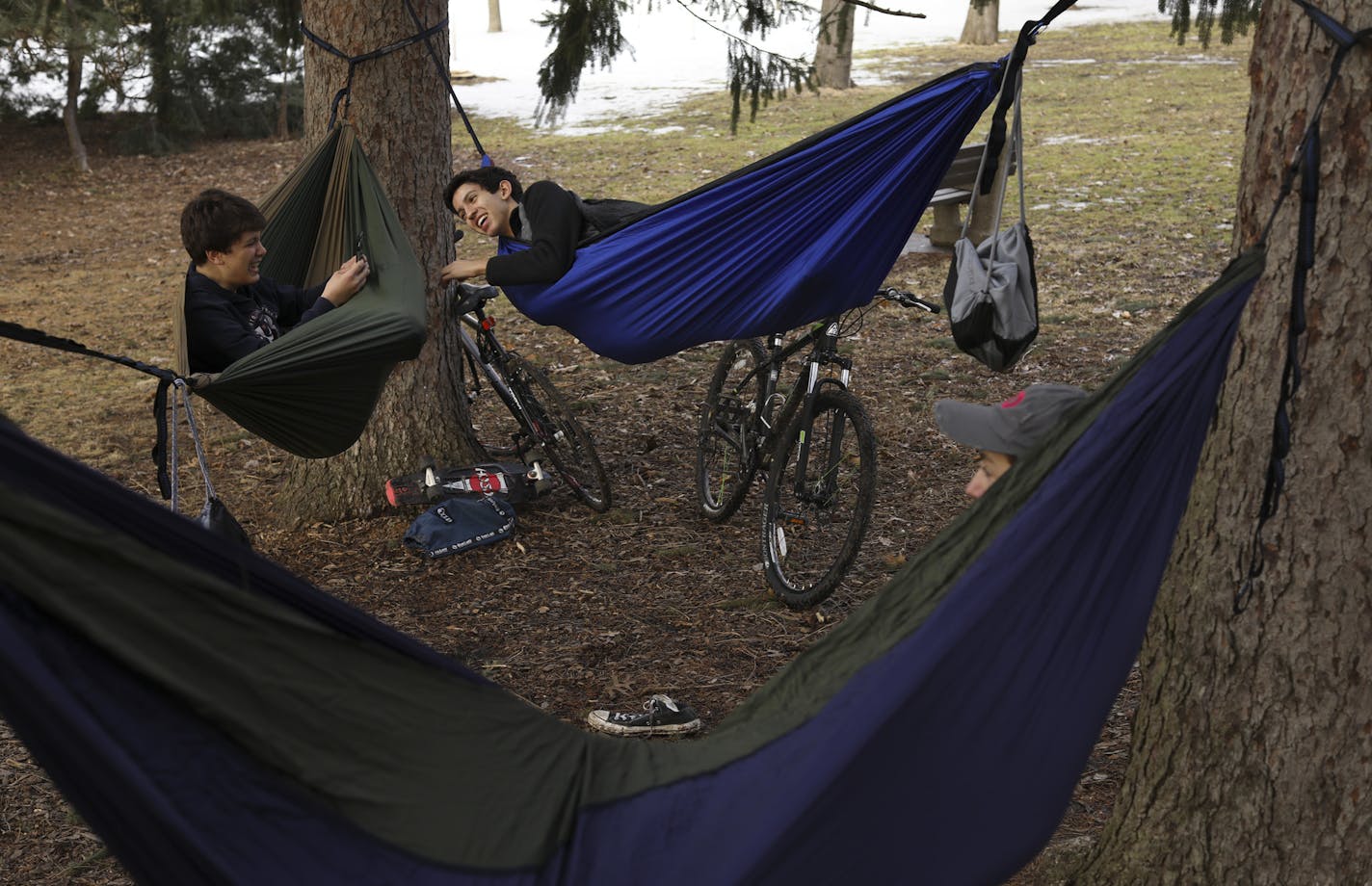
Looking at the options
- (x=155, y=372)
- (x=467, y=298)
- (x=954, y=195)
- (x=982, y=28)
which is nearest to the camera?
(x=155, y=372)

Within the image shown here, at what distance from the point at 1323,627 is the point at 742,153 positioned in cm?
915

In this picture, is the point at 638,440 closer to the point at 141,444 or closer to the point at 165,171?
the point at 141,444

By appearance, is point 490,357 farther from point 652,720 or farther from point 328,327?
point 652,720

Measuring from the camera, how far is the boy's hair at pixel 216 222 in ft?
9.52

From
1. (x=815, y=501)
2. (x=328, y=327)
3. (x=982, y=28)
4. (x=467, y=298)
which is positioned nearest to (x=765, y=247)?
(x=815, y=501)

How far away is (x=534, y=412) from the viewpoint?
429cm

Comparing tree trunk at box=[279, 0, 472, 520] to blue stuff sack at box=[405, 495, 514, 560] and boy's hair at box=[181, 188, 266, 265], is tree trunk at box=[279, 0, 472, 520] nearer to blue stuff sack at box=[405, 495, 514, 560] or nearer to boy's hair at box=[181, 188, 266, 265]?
blue stuff sack at box=[405, 495, 514, 560]

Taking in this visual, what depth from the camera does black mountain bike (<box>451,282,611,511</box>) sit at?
13.7 ft

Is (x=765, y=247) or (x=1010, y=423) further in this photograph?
(x=765, y=247)

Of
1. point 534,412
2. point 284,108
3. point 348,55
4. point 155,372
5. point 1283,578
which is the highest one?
point 348,55

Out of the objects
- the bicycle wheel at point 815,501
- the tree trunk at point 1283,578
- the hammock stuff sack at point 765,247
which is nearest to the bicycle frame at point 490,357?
the hammock stuff sack at point 765,247

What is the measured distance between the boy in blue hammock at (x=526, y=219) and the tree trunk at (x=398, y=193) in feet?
1.12

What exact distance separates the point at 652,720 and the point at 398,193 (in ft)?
6.44

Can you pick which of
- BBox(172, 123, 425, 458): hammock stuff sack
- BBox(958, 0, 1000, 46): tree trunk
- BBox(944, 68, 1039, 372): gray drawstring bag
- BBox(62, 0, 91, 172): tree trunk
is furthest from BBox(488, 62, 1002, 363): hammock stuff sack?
BBox(958, 0, 1000, 46): tree trunk
